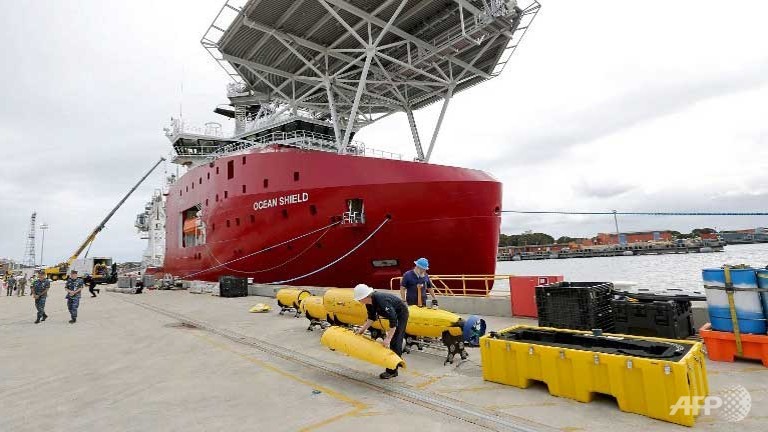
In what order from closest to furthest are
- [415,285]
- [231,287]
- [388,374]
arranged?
1. [388,374]
2. [415,285]
3. [231,287]

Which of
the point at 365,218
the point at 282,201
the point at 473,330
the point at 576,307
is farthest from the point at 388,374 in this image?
the point at 282,201

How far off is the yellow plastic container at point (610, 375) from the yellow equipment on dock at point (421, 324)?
92cm

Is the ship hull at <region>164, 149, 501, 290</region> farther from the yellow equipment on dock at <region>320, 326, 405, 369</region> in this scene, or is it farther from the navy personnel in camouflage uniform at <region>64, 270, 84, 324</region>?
the yellow equipment on dock at <region>320, 326, 405, 369</region>

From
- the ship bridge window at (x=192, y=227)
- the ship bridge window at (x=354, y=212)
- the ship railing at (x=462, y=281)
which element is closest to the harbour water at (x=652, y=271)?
the ship railing at (x=462, y=281)

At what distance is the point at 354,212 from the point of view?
13.9 meters

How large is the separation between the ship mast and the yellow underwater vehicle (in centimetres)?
→ 1207

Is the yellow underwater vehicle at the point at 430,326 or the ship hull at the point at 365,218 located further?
the ship hull at the point at 365,218

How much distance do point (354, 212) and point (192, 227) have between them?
50.7 feet

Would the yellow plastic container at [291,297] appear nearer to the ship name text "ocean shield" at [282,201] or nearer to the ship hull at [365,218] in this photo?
the ship hull at [365,218]

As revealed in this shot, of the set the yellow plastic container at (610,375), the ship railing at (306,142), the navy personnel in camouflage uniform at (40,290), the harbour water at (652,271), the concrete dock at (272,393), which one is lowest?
the harbour water at (652,271)

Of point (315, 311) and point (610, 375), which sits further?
point (315, 311)

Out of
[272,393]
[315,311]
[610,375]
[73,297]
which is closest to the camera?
[610,375]

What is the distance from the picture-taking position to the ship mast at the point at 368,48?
17.8m

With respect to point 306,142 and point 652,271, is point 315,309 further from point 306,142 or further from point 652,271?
point 652,271
